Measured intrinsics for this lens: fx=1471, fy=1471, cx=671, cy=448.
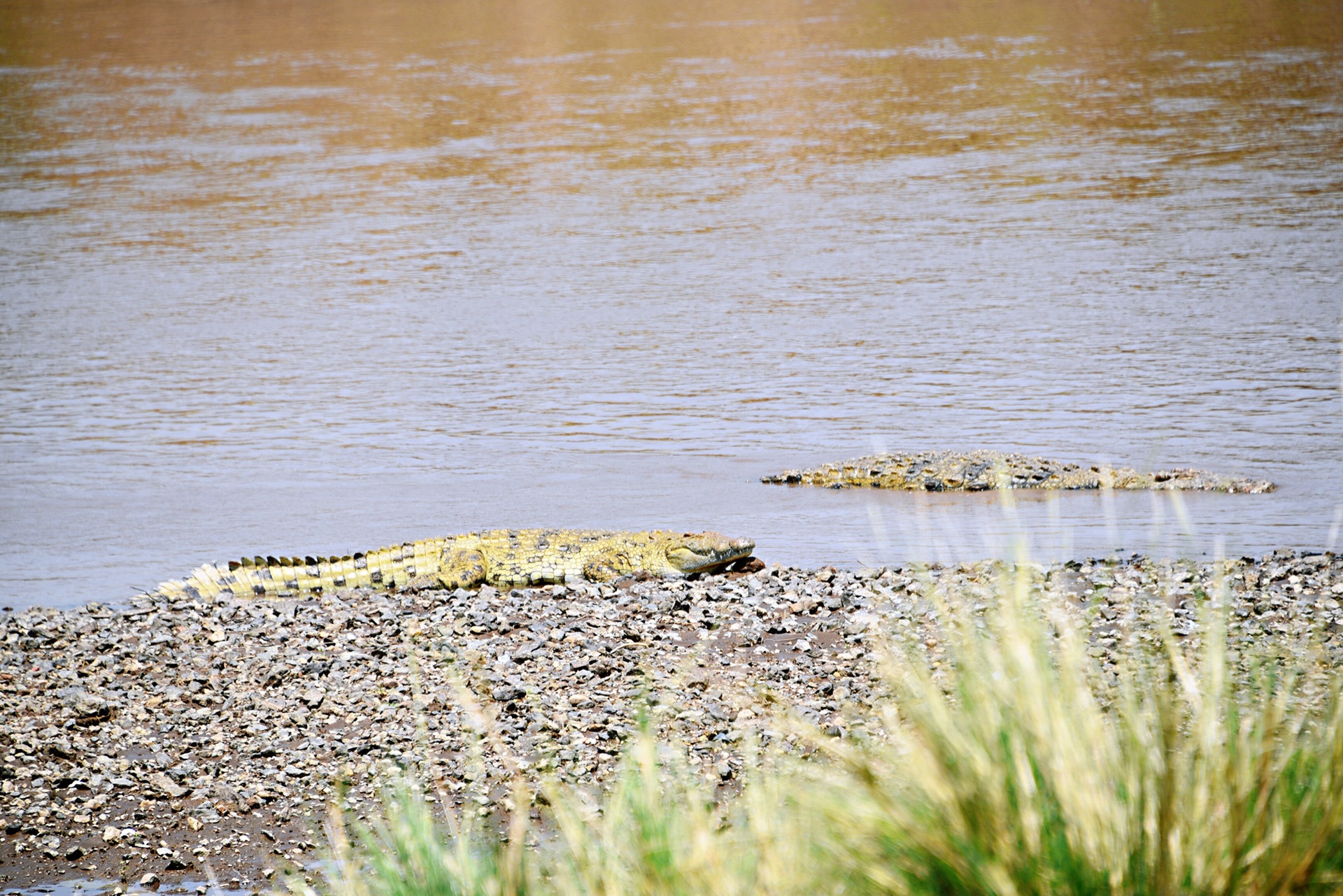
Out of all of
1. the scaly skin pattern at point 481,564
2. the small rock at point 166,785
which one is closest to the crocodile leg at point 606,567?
the scaly skin pattern at point 481,564

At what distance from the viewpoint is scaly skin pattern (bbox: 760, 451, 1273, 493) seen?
9742 mm

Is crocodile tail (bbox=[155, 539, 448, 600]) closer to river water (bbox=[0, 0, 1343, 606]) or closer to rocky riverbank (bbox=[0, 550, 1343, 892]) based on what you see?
rocky riverbank (bbox=[0, 550, 1343, 892])

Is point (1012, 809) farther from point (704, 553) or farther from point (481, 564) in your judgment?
point (481, 564)

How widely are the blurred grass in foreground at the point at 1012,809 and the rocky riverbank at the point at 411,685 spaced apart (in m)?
1.52

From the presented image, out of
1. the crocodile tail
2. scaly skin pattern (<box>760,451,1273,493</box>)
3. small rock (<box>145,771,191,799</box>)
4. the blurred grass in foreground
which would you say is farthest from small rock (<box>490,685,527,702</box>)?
scaly skin pattern (<box>760,451,1273,493</box>)

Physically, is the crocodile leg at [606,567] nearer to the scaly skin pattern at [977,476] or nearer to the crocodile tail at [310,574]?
the crocodile tail at [310,574]

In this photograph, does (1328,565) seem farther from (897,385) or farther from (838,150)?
(838,150)

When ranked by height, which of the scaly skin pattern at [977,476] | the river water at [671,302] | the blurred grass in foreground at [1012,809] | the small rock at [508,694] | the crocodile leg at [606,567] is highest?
the river water at [671,302]

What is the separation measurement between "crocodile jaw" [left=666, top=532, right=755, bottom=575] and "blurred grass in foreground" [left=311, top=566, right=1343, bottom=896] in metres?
4.72

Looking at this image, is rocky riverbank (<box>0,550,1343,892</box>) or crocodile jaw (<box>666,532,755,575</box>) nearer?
rocky riverbank (<box>0,550,1343,892</box>)

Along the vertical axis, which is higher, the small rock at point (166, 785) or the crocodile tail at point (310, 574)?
the crocodile tail at point (310, 574)

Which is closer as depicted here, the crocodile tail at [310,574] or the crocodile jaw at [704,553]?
the crocodile jaw at [704,553]

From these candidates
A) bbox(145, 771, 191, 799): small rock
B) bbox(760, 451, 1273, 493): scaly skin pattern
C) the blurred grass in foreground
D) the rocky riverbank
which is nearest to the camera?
the blurred grass in foreground

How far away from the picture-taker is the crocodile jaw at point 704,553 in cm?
800
